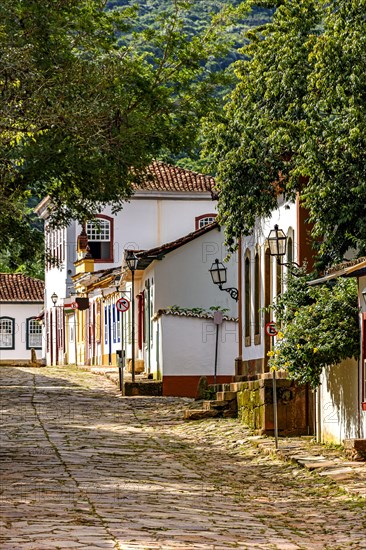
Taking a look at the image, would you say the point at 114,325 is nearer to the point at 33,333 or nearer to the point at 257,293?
the point at 257,293

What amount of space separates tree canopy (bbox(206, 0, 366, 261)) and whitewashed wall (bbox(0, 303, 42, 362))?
54272 mm

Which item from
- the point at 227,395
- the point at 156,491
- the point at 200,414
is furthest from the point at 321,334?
the point at 200,414

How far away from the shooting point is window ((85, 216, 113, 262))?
50.4m

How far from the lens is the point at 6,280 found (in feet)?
260

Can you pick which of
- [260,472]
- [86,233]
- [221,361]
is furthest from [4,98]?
[86,233]

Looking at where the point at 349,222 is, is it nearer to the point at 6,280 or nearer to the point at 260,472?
the point at 260,472

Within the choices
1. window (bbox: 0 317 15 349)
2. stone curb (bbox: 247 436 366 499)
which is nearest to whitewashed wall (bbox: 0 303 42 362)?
window (bbox: 0 317 15 349)

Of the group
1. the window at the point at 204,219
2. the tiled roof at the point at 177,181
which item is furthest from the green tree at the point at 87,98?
the window at the point at 204,219

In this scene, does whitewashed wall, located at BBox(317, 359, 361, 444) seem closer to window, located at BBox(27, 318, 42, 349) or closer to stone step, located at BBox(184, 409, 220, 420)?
stone step, located at BBox(184, 409, 220, 420)

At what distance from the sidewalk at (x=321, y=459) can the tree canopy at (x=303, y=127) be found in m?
3.41

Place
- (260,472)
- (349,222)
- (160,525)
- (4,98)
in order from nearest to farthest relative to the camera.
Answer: (160,525) < (260,472) < (4,98) < (349,222)

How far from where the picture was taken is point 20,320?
7838cm

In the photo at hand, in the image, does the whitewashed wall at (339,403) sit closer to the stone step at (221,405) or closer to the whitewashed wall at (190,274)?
the stone step at (221,405)

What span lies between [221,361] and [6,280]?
49.7 meters
